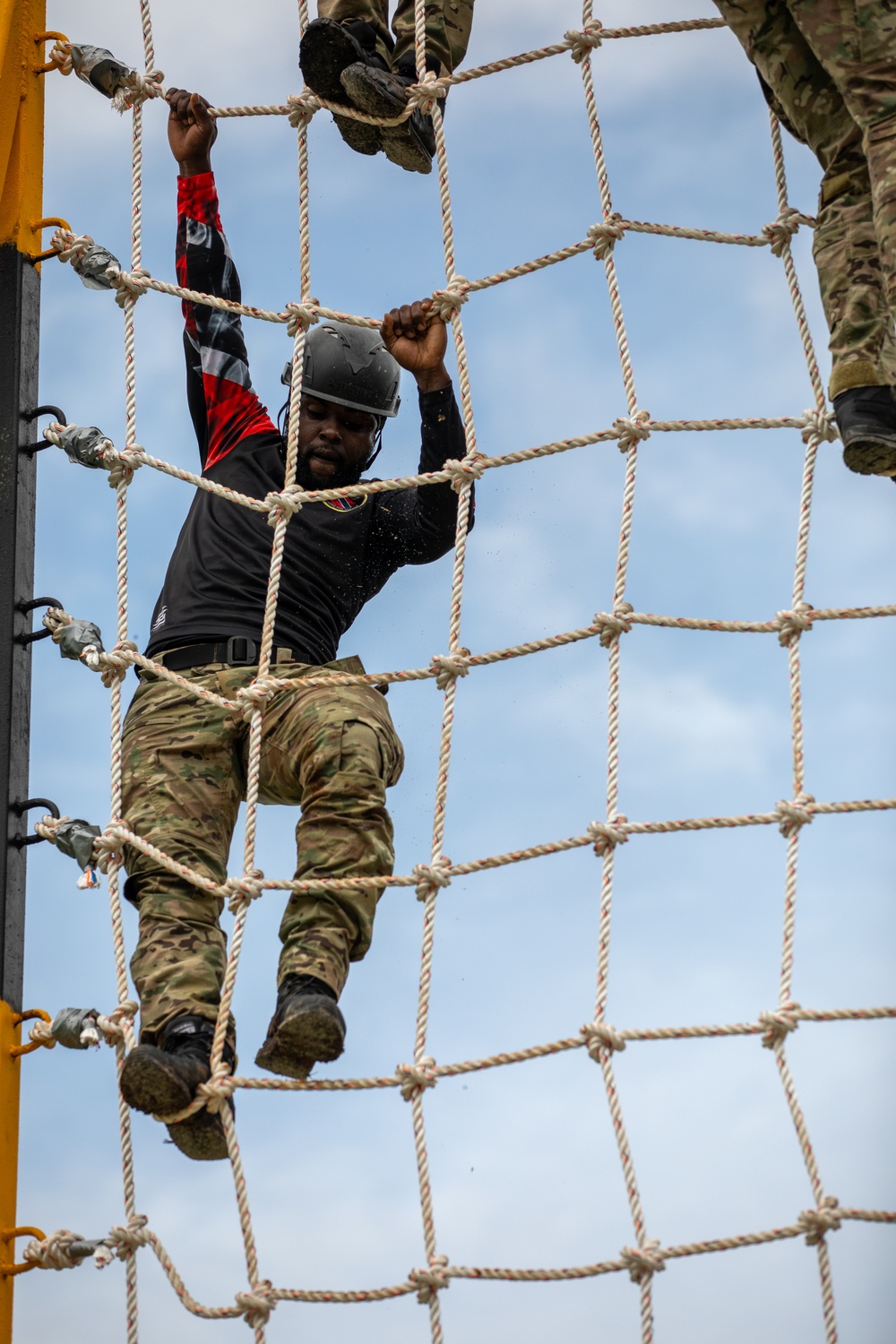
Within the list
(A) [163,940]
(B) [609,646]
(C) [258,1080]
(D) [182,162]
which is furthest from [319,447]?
(C) [258,1080]

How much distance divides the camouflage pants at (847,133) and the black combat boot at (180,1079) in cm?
130

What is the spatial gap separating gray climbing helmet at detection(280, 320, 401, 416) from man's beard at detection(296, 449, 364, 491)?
13cm

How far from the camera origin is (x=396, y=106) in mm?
3412

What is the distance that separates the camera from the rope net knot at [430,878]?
2998mm

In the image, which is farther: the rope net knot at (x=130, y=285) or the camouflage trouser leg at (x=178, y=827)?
the rope net knot at (x=130, y=285)

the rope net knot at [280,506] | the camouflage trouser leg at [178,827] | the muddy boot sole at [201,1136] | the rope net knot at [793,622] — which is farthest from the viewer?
the rope net knot at [280,506]

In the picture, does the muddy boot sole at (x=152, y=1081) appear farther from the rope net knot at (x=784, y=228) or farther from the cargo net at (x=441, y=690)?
the rope net knot at (x=784, y=228)

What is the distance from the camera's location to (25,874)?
3092mm

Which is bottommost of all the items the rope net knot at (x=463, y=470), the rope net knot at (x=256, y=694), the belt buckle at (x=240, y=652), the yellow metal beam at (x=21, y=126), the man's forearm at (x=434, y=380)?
the rope net knot at (x=256, y=694)

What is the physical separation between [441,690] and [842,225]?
3.07ft

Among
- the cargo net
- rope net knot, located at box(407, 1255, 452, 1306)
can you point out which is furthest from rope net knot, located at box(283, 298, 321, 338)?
rope net knot, located at box(407, 1255, 452, 1306)

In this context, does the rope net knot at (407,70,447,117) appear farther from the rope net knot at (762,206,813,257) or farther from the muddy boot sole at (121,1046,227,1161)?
the muddy boot sole at (121,1046,227,1161)

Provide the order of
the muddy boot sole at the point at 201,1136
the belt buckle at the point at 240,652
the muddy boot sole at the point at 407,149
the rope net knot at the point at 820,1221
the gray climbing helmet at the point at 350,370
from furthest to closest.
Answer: the gray climbing helmet at the point at 350,370 → the muddy boot sole at the point at 407,149 → the belt buckle at the point at 240,652 → the muddy boot sole at the point at 201,1136 → the rope net knot at the point at 820,1221

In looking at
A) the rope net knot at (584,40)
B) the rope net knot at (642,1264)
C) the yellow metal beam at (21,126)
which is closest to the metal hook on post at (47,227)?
the yellow metal beam at (21,126)
